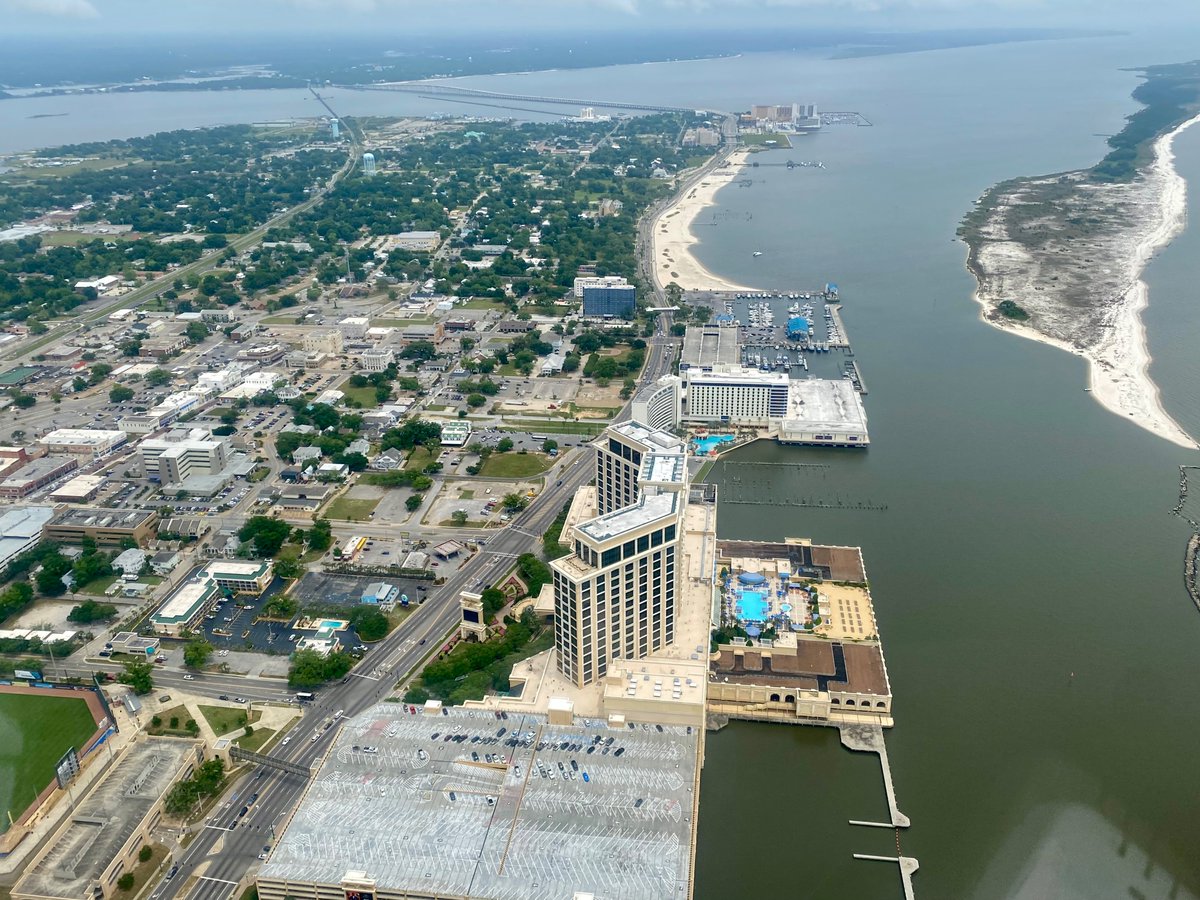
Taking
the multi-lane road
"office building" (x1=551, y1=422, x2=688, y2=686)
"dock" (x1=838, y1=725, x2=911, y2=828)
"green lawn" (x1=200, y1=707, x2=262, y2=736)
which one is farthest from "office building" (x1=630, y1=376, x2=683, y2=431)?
"green lawn" (x1=200, y1=707, x2=262, y2=736)

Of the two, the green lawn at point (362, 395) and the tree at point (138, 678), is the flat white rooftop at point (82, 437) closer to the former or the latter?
the green lawn at point (362, 395)

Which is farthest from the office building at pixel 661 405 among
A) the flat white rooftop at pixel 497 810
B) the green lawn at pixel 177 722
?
the green lawn at pixel 177 722

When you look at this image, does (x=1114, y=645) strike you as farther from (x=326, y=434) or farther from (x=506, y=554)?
(x=326, y=434)

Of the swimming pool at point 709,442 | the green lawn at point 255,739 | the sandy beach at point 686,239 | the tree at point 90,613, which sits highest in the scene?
the green lawn at point 255,739

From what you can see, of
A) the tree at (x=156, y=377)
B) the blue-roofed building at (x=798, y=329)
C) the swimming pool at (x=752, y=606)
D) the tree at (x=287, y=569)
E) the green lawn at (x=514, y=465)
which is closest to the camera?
the swimming pool at (x=752, y=606)

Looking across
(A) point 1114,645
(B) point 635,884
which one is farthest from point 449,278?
(B) point 635,884

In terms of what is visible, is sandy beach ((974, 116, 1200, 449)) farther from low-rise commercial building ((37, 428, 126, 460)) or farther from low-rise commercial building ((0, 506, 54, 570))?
low-rise commercial building ((37, 428, 126, 460))
